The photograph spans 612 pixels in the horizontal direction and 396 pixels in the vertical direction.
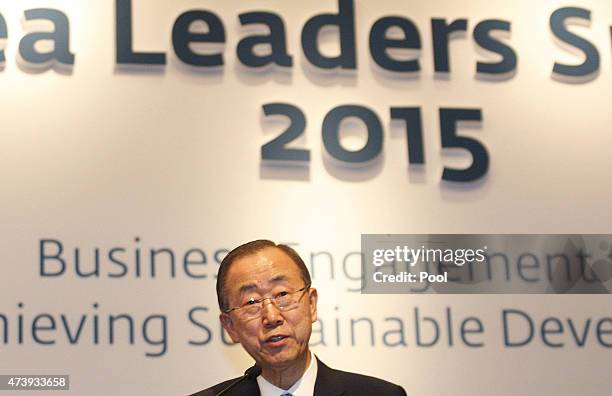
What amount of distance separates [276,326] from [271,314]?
1.4 inches

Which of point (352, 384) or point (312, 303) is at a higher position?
point (312, 303)

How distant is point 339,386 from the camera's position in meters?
3.15

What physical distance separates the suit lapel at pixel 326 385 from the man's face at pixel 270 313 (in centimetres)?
7

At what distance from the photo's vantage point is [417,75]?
4559mm

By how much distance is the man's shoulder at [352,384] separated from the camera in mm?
3148

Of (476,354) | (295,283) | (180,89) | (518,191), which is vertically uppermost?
(180,89)

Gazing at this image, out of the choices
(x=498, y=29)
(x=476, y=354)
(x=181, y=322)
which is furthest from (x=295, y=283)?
(x=498, y=29)

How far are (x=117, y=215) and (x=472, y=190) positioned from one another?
138cm

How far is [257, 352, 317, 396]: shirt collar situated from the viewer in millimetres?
3158

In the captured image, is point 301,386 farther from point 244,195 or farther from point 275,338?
point 244,195

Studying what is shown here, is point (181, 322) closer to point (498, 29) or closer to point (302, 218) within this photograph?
point (302, 218)

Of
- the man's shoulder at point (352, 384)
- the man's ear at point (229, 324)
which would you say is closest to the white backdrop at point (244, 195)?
the man's ear at point (229, 324)

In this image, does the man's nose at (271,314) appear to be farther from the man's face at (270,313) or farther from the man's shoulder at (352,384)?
the man's shoulder at (352,384)

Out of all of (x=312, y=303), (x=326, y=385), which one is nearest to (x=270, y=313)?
(x=312, y=303)
